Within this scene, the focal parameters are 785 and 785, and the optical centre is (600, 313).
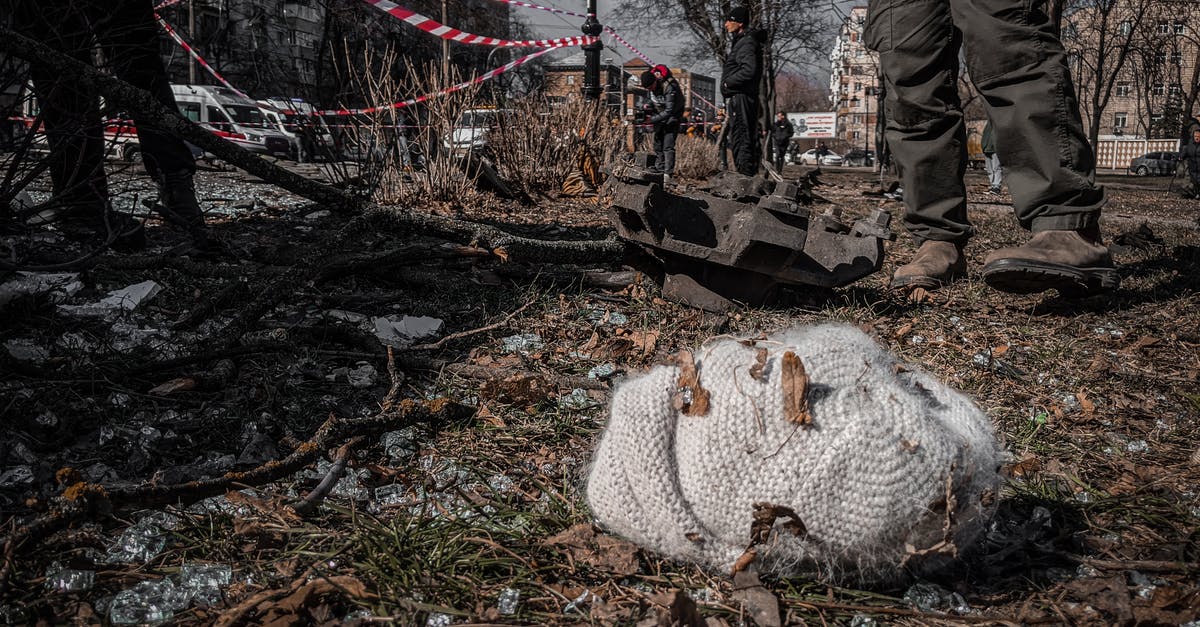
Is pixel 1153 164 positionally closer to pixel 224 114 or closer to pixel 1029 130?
pixel 224 114

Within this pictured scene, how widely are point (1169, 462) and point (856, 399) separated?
3.62 ft

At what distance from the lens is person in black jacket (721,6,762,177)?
32.5ft

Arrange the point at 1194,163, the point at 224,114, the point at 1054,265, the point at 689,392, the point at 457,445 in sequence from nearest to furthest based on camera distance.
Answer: the point at 689,392, the point at 457,445, the point at 1054,265, the point at 1194,163, the point at 224,114

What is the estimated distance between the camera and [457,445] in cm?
190

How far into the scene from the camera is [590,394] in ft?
7.29

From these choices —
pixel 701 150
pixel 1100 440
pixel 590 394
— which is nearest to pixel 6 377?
pixel 590 394

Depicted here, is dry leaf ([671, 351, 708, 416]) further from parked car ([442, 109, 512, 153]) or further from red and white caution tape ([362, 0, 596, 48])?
red and white caution tape ([362, 0, 596, 48])

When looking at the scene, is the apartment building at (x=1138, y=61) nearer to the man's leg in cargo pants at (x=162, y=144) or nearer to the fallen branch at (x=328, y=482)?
the man's leg in cargo pants at (x=162, y=144)

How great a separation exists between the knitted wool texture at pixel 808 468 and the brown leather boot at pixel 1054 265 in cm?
165

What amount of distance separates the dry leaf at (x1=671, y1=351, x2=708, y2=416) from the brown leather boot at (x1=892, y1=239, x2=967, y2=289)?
228cm

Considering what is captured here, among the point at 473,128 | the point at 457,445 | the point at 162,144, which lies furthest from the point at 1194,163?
the point at 457,445

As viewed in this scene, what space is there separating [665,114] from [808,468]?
12276 mm

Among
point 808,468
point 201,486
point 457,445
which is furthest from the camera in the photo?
point 457,445

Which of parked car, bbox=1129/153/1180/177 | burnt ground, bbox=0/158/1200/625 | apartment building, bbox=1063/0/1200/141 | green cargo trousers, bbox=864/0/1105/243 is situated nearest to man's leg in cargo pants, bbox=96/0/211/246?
burnt ground, bbox=0/158/1200/625
